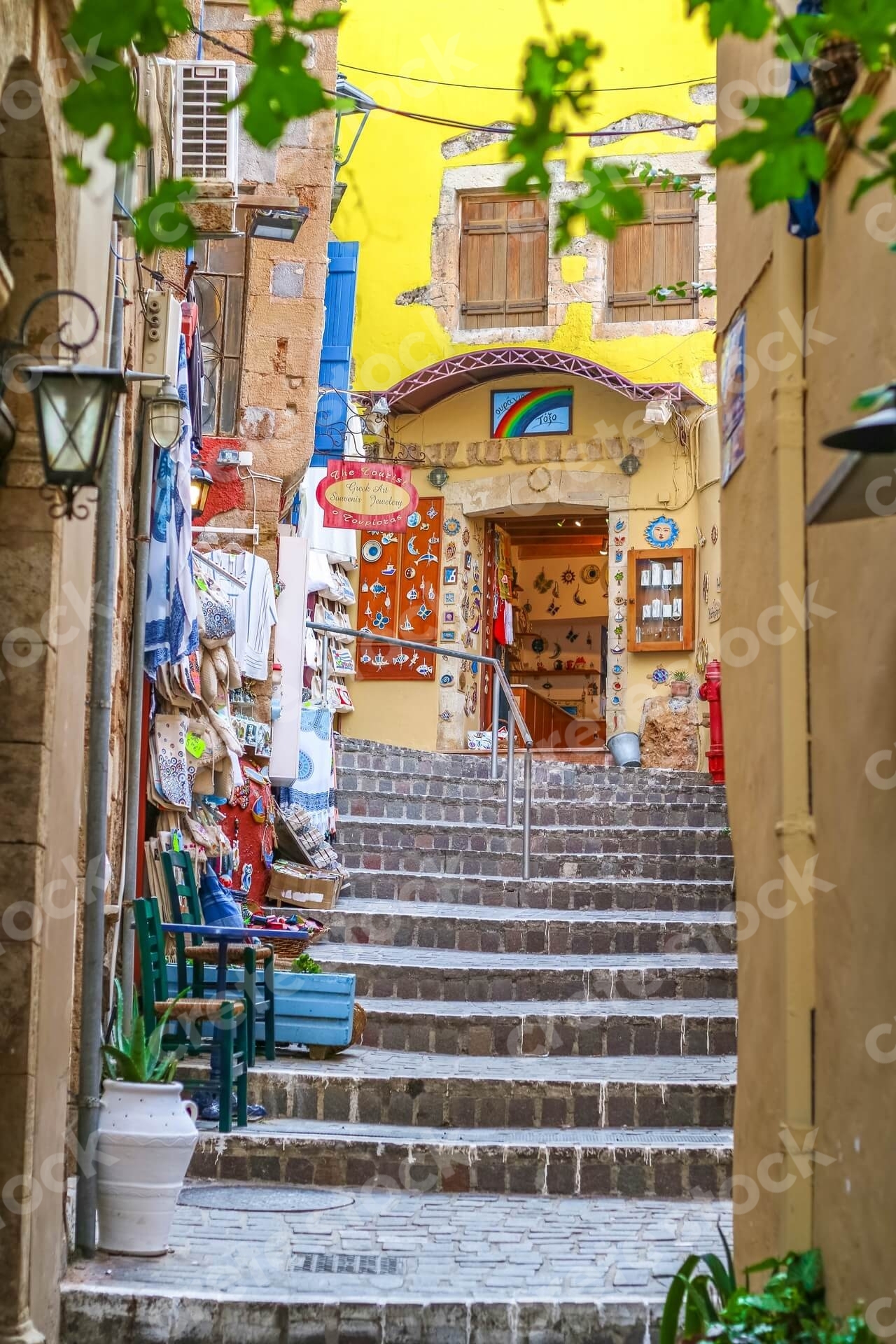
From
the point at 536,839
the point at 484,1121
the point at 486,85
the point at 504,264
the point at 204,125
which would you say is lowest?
the point at 484,1121

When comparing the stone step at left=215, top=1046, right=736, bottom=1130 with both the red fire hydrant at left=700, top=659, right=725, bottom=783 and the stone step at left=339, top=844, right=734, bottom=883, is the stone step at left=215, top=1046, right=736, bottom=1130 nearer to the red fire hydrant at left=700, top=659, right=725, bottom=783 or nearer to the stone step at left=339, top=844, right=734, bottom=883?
the stone step at left=339, top=844, right=734, bottom=883

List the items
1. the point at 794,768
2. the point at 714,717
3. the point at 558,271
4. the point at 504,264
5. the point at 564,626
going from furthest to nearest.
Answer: the point at 564,626
the point at 504,264
the point at 558,271
the point at 714,717
the point at 794,768

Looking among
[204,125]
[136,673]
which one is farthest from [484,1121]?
[204,125]

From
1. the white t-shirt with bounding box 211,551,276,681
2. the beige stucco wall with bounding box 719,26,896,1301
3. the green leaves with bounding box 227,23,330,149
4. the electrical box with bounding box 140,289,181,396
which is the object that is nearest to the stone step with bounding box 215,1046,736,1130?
the beige stucco wall with bounding box 719,26,896,1301

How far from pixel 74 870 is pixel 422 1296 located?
166cm

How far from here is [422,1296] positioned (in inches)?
192

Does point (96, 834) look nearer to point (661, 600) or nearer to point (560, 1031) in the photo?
point (560, 1031)

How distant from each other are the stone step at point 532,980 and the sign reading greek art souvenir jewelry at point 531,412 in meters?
8.83

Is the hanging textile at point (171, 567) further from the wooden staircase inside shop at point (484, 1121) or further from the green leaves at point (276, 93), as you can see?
the green leaves at point (276, 93)

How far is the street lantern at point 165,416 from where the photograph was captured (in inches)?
265

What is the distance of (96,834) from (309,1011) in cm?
246

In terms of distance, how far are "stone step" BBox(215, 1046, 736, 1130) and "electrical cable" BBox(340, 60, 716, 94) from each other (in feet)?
39.4

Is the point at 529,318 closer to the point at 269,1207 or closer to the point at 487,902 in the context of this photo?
the point at 487,902

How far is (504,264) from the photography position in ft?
56.2
